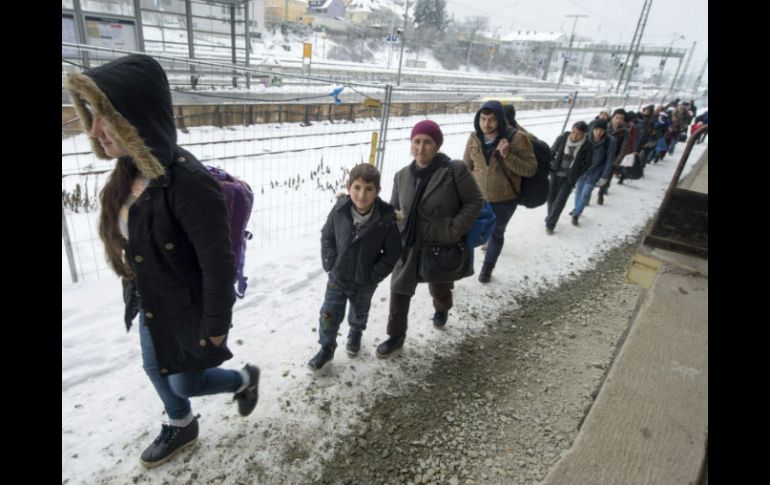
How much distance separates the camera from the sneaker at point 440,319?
368cm

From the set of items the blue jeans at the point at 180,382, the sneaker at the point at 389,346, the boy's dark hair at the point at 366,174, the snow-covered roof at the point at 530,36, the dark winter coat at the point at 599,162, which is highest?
the snow-covered roof at the point at 530,36

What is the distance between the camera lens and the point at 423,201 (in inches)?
115

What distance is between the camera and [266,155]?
294 inches

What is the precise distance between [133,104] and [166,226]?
1.55ft

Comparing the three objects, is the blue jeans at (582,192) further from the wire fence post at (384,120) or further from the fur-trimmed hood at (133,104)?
the fur-trimmed hood at (133,104)

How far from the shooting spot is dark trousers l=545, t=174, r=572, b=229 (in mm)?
5902

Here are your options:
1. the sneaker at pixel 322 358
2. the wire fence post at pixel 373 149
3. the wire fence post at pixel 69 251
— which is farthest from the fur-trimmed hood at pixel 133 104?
the wire fence post at pixel 373 149

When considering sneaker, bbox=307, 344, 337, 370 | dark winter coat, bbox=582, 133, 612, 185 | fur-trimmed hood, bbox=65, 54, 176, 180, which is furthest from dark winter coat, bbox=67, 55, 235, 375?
dark winter coat, bbox=582, 133, 612, 185

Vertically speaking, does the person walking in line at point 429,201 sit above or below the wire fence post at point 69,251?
above

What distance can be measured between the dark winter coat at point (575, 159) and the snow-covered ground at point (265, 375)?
152 centimetres

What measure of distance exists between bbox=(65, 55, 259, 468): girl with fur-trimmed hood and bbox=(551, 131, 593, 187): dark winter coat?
5.33m

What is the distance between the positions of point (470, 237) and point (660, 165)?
42.0 feet

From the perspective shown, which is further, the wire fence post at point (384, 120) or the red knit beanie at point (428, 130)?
the wire fence post at point (384, 120)

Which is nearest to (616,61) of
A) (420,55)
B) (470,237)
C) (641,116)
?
(420,55)
